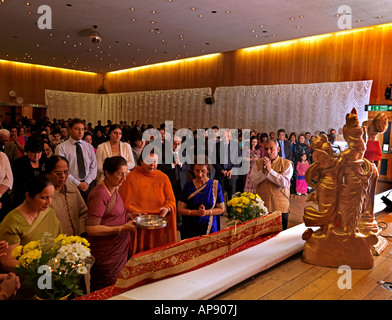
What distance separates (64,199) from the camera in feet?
9.40

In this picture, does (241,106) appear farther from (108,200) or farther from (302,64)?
(108,200)

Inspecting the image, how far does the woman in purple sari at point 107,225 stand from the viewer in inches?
105

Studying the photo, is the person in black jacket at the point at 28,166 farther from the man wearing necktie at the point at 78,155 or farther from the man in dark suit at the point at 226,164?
the man in dark suit at the point at 226,164

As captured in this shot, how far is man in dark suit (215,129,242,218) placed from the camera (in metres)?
6.76

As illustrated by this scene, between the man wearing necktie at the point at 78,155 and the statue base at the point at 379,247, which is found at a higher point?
the man wearing necktie at the point at 78,155

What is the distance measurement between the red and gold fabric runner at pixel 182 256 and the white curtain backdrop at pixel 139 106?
46.3ft

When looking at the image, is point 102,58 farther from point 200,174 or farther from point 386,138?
point 200,174

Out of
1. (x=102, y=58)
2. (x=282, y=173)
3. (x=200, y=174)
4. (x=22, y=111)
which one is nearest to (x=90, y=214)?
(x=200, y=174)

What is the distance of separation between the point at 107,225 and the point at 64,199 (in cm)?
44

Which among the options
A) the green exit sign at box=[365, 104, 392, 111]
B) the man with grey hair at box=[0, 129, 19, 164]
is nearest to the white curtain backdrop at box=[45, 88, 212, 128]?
the green exit sign at box=[365, 104, 392, 111]

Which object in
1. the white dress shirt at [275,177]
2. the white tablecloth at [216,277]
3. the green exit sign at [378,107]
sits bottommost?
the white tablecloth at [216,277]

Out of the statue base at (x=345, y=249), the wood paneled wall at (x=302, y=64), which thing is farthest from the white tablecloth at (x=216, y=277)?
the wood paneled wall at (x=302, y=64)
